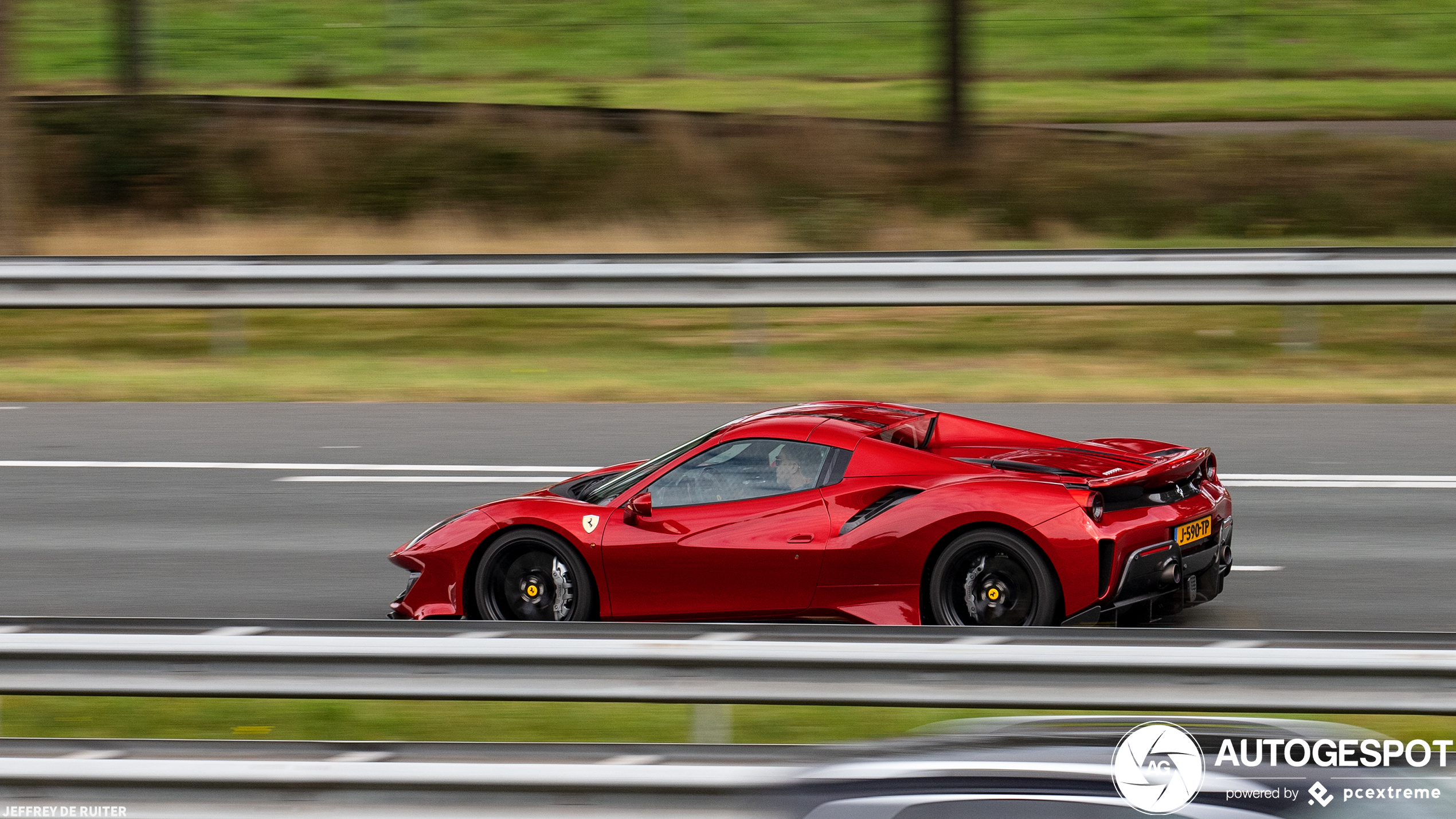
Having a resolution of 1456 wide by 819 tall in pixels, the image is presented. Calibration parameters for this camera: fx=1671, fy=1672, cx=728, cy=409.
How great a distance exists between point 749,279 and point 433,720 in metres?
7.58

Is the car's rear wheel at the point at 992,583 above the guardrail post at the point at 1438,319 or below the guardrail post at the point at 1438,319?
below

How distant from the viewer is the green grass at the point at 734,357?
503 inches

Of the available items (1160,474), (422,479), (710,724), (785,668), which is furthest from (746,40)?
(785,668)

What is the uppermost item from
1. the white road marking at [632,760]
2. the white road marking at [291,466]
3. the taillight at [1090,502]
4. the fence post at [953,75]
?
the fence post at [953,75]

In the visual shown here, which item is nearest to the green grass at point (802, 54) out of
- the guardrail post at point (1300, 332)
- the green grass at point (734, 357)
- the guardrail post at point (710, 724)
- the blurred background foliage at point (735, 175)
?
the blurred background foliage at point (735, 175)

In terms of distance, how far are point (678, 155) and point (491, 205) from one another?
247 cm

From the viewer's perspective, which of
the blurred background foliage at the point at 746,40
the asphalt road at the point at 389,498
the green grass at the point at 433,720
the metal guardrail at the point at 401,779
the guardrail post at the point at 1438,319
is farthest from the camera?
the blurred background foliage at the point at 746,40

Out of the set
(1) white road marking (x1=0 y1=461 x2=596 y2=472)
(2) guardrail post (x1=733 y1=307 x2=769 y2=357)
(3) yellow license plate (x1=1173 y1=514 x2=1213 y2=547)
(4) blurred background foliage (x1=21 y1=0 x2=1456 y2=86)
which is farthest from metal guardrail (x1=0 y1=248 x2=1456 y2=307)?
(4) blurred background foliage (x1=21 y1=0 x2=1456 y2=86)

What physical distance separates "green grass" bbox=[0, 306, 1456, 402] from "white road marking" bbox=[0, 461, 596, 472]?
79.0 inches

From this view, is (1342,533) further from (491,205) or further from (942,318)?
(491,205)

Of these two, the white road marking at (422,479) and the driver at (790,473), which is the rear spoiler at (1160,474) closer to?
the driver at (790,473)

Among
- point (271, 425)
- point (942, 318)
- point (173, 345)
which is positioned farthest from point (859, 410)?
point (173, 345)

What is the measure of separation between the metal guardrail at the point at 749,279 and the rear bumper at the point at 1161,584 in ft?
20.4

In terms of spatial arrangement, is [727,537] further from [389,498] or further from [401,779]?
[389,498]
